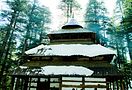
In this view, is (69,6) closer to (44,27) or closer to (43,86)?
(44,27)

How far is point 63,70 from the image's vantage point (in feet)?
52.0

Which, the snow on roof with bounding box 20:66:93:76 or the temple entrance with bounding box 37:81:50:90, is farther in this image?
the temple entrance with bounding box 37:81:50:90

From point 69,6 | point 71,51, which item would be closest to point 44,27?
point 69,6

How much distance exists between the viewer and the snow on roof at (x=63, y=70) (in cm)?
1526

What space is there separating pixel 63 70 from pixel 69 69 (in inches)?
19.1

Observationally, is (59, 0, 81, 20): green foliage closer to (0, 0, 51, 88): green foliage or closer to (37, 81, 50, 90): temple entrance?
(0, 0, 51, 88): green foliage

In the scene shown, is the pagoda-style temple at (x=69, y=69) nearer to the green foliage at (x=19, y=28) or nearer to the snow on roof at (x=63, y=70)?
the snow on roof at (x=63, y=70)

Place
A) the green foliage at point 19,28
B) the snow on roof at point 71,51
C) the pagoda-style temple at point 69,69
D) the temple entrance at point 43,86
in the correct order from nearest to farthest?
1. the pagoda-style temple at point 69,69
2. the snow on roof at point 71,51
3. the temple entrance at point 43,86
4. the green foliage at point 19,28

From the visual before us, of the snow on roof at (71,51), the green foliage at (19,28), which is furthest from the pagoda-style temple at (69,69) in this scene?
the green foliage at (19,28)

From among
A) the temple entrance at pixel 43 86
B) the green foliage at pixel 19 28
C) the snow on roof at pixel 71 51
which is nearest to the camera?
the snow on roof at pixel 71 51

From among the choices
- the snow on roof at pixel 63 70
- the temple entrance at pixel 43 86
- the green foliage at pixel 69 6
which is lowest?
the temple entrance at pixel 43 86

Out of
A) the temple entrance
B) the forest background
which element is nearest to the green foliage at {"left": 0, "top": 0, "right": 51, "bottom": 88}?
the forest background

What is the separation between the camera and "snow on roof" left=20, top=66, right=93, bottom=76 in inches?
601

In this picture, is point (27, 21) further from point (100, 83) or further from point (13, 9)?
point (100, 83)
